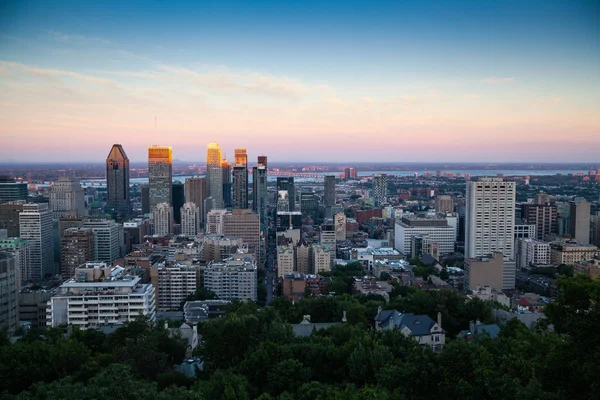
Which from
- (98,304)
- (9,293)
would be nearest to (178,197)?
(9,293)

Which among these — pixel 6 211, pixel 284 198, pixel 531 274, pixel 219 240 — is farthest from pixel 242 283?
pixel 284 198

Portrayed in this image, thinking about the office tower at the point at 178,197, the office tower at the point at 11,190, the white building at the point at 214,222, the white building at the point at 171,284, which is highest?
the office tower at the point at 11,190

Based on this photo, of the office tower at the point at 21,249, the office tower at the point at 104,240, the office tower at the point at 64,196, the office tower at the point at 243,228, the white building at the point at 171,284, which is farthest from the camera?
the office tower at the point at 64,196

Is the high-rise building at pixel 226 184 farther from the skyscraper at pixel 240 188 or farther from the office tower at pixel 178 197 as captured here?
the skyscraper at pixel 240 188

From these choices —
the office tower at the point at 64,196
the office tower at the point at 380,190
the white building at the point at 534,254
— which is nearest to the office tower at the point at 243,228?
the white building at the point at 534,254

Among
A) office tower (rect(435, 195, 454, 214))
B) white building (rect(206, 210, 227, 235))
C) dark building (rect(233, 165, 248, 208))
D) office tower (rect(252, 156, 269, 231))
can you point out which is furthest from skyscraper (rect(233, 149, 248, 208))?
office tower (rect(435, 195, 454, 214))

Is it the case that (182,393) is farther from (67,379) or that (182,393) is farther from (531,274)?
(531,274)

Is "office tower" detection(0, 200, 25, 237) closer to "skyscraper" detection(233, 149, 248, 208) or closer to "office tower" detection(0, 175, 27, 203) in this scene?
"office tower" detection(0, 175, 27, 203)
